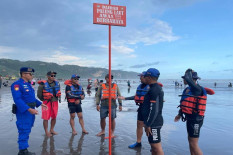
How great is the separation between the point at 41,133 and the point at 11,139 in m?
1.01

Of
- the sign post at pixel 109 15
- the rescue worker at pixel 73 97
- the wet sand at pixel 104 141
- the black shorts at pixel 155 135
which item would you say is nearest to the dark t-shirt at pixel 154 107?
the black shorts at pixel 155 135

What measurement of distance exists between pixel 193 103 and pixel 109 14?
2.77 metres

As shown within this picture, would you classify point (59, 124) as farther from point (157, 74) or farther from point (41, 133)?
point (157, 74)

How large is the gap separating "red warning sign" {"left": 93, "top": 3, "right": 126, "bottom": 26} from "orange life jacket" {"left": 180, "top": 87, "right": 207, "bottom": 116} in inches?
89.1

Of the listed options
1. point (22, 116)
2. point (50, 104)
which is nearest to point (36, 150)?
point (22, 116)

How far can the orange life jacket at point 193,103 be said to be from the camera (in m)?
3.81

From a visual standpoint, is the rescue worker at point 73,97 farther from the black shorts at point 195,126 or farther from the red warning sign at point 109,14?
the black shorts at point 195,126

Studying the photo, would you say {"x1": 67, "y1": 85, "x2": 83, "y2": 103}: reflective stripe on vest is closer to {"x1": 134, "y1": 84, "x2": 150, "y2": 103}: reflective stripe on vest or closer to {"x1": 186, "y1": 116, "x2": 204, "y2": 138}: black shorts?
{"x1": 134, "y1": 84, "x2": 150, "y2": 103}: reflective stripe on vest

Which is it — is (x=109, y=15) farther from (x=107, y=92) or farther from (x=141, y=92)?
(x=107, y=92)

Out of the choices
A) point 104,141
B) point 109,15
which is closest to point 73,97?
point 104,141

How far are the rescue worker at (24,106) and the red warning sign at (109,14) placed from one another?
7.49ft

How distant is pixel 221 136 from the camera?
6434 mm

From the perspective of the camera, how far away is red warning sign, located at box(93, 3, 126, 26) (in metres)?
3.98

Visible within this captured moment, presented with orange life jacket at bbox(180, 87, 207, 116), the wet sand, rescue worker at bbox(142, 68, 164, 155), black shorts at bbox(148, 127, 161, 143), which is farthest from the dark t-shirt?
the wet sand
